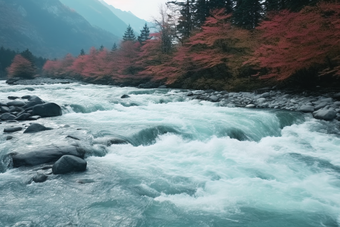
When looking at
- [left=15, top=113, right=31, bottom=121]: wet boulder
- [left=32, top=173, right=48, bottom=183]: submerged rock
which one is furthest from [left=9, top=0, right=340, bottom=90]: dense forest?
[left=15, top=113, right=31, bottom=121]: wet boulder

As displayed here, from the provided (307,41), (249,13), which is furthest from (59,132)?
(249,13)

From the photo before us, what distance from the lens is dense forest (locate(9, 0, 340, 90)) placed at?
11422 millimetres

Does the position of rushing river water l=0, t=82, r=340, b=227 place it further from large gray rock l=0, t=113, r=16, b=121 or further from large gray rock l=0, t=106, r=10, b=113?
Result: large gray rock l=0, t=106, r=10, b=113

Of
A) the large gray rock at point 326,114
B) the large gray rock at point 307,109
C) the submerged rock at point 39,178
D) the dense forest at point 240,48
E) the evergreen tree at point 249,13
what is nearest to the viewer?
the submerged rock at point 39,178

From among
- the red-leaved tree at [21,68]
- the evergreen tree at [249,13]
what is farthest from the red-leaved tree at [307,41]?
the red-leaved tree at [21,68]

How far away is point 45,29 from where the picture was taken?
162 meters

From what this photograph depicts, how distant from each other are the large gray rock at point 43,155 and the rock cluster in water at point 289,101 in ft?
30.8

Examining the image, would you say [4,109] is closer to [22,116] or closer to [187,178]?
[22,116]

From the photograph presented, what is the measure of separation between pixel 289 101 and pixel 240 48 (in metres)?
6.65

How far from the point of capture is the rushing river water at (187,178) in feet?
12.8

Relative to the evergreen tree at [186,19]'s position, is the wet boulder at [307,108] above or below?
below

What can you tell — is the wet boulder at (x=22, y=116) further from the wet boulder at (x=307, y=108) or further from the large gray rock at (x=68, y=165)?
the wet boulder at (x=307, y=108)

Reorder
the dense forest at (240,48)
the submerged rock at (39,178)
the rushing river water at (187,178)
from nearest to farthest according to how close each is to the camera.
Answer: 1. the rushing river water at (187,178)
2. the submerged rock at (39,178)
3. the dense forest at (240,48)

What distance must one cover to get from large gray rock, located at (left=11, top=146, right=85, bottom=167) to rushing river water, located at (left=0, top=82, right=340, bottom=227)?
30cm
